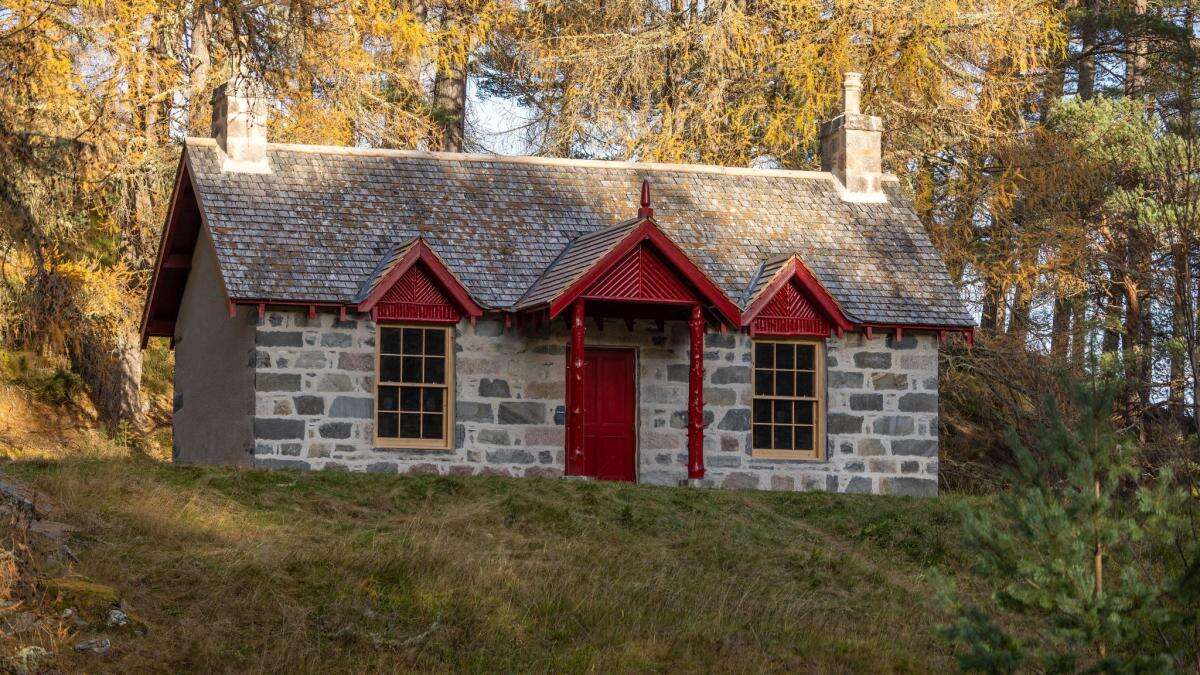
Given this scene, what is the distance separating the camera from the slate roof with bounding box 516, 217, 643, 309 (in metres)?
20.1

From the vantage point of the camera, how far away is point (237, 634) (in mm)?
12281

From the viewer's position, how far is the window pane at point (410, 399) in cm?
2056

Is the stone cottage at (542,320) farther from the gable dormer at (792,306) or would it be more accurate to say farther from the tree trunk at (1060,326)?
the tree trunk at (1060,326)

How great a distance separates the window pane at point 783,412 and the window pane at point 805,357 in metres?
0.52

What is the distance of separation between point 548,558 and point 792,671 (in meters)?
2.95

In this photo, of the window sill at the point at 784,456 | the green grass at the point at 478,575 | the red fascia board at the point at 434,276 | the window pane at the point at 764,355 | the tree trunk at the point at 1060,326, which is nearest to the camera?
the green grass at the point at 478,575

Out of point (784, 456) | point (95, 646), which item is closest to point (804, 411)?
point (784, 456)

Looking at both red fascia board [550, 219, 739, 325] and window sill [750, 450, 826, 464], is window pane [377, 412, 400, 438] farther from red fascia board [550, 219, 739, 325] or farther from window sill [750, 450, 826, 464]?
window sill [750, 450, 826, 464]

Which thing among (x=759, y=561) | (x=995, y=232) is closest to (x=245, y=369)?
(x=759, y=561)

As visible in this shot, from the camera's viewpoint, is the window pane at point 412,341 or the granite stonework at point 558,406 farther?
the window pane at point 412,341

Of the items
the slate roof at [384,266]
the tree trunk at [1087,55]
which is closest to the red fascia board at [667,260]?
the slate roof at [384,266]

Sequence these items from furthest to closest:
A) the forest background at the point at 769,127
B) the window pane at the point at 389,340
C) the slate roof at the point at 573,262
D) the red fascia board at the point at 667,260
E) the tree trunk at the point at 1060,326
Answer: the tree trunk at the point at 1060,326, the forest background at the point at 769,127, the window pane at the point at 389,340, the slate roof at the point at 573,262, the red fascia board at the point at 667,260

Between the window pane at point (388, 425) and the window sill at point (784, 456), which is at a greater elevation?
the window pane at point (388, 425)

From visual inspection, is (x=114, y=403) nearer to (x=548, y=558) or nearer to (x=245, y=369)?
(x=245, y=369)
